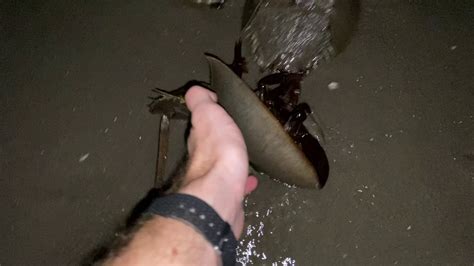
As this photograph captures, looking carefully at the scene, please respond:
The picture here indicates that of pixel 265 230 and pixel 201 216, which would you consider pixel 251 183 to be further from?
pixel 201 216

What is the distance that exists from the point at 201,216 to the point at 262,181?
734 mm

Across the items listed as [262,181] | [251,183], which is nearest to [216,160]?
[251,183]

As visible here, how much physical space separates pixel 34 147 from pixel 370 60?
1911 millimetres

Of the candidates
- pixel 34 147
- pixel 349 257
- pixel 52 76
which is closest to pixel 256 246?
pixel 349 257

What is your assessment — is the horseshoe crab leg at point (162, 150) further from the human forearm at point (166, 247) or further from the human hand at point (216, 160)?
the human forearm at point (166, 247)

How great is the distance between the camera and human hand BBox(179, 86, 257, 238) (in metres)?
2.00

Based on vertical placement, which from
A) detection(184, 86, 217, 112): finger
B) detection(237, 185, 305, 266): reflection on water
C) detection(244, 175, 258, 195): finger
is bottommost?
detection(237, 185, 305, 266): reflection on water

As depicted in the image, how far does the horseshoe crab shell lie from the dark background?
224 mm

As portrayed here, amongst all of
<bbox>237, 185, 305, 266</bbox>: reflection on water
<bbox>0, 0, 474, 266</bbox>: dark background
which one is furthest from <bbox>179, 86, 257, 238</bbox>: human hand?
<bbox>0, 0, 474, 266</bbox>: dark background

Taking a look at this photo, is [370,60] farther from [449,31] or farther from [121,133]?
[121,133]

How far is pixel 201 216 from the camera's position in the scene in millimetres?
1839

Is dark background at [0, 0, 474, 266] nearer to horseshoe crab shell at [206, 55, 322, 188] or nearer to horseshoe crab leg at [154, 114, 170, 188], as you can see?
horseshoe crab leg at [154, 114, 170, 188]

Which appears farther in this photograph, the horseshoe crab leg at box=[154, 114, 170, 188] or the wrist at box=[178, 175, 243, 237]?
the horseshoe crab leg at box=[154, 114, 170, 188]

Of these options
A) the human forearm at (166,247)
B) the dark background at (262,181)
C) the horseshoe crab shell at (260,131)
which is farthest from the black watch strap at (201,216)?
the dark background at (262,181)
